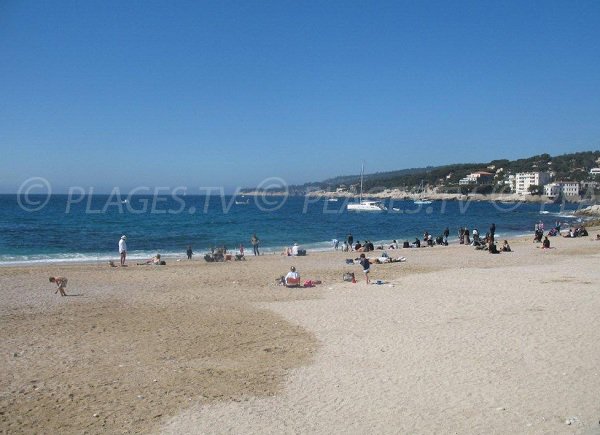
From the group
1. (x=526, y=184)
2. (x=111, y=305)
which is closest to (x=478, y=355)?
(x=111, y=305)

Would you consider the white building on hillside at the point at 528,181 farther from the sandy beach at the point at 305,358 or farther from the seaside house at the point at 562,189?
the sandy beach at the point at 305,358

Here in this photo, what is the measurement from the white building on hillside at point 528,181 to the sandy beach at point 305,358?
16957cm

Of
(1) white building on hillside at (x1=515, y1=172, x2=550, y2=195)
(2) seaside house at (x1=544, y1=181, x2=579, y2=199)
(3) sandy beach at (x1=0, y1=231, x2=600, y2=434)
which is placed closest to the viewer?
(3) sandy beach at (x1=0, y1=231, x2=600, y2=434)

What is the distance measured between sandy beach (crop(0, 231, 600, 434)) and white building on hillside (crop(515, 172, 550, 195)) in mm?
169574

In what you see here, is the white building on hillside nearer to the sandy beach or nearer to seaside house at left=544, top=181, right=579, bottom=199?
seaside house at left=544, top=181, right=579, bottom=199

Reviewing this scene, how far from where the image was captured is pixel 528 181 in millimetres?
175250

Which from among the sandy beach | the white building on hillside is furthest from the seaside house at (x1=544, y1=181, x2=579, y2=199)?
the sandy beach

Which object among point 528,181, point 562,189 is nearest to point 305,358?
point 562,189

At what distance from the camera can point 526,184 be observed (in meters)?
175

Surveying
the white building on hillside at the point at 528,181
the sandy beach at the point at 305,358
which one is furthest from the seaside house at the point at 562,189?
the sandy beach at the point at 305,358

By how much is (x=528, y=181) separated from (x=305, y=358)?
184339 mm

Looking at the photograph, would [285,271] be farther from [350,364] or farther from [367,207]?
[367,207]

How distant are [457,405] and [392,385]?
118 cm

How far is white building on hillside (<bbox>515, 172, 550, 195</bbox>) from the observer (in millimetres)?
172925
